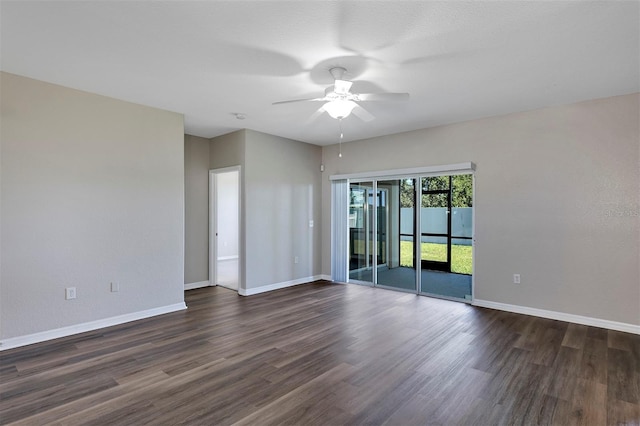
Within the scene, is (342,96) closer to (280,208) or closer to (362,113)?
(362,113)

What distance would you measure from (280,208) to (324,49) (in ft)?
11.8

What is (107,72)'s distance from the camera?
10.7 ft

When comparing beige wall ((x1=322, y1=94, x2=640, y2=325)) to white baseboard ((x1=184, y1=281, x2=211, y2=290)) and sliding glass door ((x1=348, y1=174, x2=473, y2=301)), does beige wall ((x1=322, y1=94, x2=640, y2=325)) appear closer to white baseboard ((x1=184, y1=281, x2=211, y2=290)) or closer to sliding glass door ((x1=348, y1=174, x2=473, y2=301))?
sliding glass door ((x1=348, y1=174, x2=473, y2=301))

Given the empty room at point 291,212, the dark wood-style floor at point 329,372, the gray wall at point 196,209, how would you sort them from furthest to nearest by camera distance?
1. the gray wall at point 196,209
2. the empty room at point 291,212
3. the dark wood-style floor at point 329,372

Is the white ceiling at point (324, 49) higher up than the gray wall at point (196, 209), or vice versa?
the white ceiling at point (324, 49)

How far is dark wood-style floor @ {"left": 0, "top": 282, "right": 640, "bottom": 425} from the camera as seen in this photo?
2252 mm

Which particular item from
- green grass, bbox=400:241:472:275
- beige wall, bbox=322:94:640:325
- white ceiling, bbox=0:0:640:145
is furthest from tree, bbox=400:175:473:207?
white ceiling, bbox=0:0:640:145

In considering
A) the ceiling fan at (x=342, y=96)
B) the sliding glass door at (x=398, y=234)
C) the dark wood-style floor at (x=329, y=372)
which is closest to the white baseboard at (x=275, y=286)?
the dark wood-style floor at (x=329, y=372)

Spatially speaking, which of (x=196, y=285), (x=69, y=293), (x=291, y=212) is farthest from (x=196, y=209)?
(x=69, y=293)

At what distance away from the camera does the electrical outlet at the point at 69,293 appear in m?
3.64

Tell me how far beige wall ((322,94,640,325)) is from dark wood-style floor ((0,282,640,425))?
0.45 meters

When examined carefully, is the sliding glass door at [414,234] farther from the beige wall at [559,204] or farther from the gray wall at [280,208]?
the gray wall at [280,208]

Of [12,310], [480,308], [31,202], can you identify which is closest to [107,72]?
[31,202]

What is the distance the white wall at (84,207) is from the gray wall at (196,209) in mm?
1216
